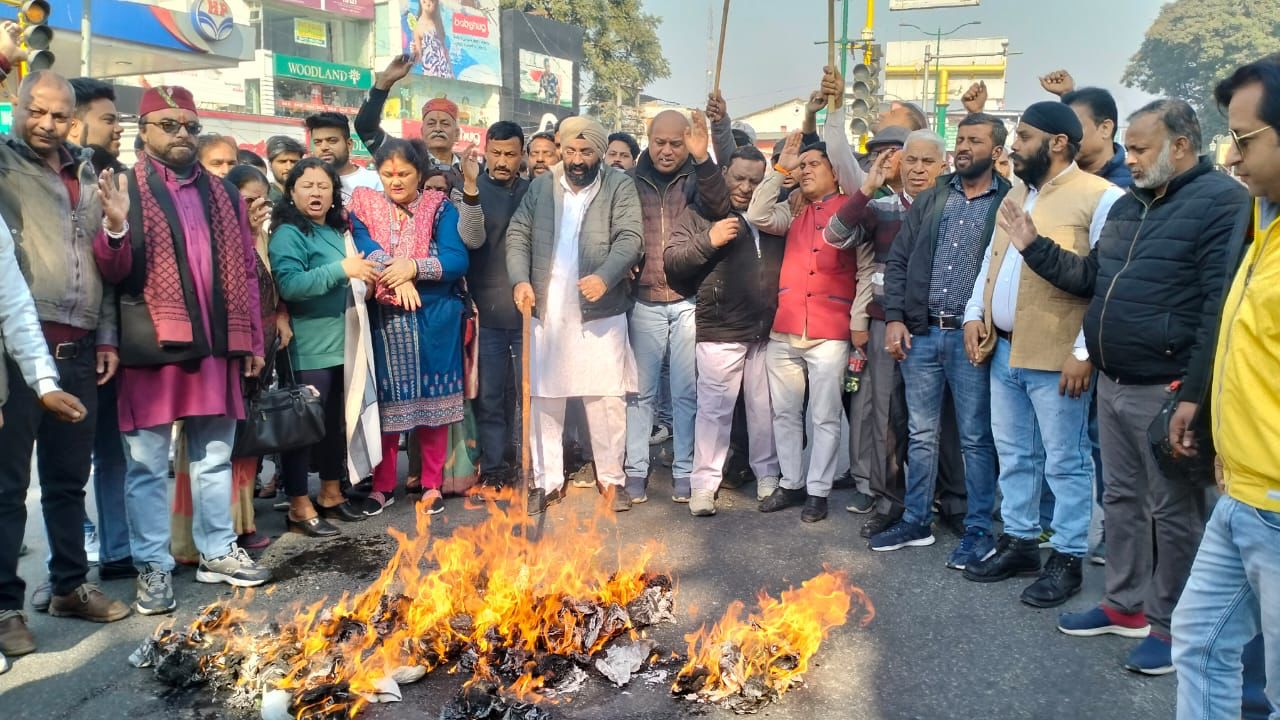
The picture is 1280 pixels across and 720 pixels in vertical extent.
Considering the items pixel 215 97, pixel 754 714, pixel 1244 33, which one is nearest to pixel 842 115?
pixel 754 714

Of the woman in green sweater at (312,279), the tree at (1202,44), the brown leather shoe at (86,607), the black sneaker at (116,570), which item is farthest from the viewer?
the tree at (1202,44)

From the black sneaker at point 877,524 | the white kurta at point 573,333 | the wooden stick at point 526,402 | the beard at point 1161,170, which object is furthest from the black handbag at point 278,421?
the beard at point 1161,170

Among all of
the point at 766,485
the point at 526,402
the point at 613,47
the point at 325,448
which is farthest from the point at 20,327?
the point at 613,47

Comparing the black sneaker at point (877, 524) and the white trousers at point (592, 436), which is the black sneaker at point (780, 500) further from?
the white trousers at point (592, 436)

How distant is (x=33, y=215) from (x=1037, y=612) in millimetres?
5150

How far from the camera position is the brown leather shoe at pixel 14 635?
4.05 m

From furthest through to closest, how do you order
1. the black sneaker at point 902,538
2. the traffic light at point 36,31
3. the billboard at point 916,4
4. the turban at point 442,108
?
the billboard at point 916,4
the turban at point 442,108
the traffic light at point 36,31
the black sneaker at point 902,538

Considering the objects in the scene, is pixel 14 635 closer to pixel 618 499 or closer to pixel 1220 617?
pixel 618 499

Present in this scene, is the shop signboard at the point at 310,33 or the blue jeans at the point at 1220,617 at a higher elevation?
the shop signboard at the point at 310,33

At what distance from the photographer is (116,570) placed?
4.97 meters

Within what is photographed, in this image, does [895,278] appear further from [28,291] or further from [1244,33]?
[1244,33]

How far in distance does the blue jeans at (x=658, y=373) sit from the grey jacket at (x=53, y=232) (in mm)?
3346

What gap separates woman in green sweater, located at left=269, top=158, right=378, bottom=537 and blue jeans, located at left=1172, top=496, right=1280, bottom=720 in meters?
4.66

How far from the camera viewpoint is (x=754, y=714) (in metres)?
3.58
